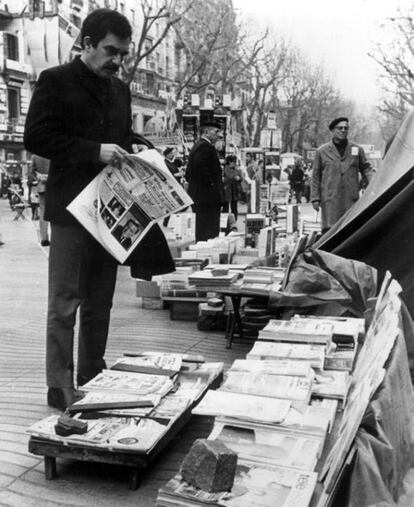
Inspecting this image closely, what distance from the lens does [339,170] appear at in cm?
865

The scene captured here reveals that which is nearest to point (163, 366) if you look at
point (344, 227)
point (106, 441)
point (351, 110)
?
point (106, 441)

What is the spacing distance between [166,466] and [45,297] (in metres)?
4.51

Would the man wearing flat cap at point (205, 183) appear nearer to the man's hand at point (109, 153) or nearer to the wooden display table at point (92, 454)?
the man's hand at point (109, 153)

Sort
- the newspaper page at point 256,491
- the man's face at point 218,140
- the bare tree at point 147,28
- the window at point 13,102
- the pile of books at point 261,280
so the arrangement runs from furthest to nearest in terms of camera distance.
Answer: the window at point 13,102 → the bare tree at point 147,28 → the man's face at point 218,140 → the pile of books at point 261,280 → the newspaper page at point 256,491

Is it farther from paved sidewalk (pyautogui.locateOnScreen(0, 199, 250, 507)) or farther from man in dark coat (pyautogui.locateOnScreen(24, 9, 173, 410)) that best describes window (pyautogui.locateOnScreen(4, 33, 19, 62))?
man in dark coat (pyautogui.locateOnScreen(24, 9, 173, 410))

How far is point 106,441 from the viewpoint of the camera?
9.94 ft

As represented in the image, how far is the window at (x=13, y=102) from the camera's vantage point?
142ft

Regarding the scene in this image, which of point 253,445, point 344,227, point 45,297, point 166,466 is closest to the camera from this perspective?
point 253,445

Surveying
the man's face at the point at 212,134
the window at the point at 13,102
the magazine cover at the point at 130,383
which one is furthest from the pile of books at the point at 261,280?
the window at the point at 13,102

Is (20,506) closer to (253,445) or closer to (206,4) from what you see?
(253,445)

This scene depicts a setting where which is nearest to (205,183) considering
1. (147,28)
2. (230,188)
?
(230,188)

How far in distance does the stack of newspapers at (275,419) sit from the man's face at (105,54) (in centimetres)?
162

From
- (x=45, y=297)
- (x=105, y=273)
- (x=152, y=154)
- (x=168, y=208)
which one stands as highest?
(x=152, y=154)

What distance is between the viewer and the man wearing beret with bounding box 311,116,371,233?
28.3ft
